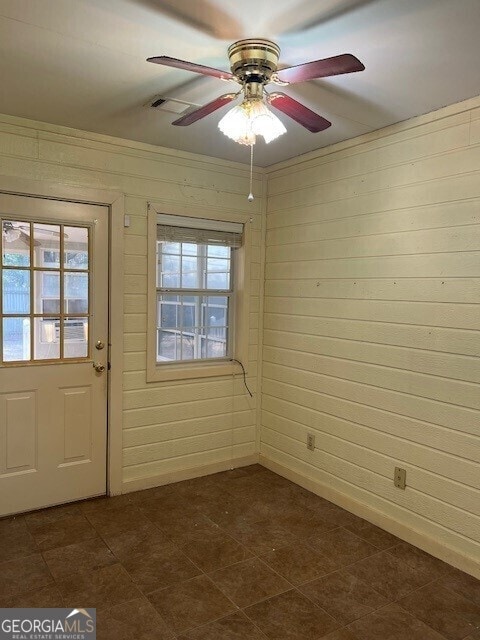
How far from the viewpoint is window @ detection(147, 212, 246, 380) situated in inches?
140

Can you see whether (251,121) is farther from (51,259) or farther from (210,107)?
(51,259)

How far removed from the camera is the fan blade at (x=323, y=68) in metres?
1.61

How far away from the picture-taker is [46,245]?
304 centimetres

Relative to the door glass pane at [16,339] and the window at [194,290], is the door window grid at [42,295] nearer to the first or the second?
the door glass pane at [16,339]

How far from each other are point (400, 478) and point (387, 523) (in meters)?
0.32

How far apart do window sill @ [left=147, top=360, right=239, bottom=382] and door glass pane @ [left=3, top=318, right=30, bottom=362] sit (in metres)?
0.85

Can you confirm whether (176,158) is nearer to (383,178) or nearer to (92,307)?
(92,307)

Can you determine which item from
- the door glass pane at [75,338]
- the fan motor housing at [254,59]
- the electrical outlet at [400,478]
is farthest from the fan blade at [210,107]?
the electrical outlet at [400,478]

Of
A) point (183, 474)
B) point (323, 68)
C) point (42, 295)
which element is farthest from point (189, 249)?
point (323, 68)

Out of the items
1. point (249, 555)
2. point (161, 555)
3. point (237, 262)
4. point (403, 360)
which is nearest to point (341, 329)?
point (403, 360)

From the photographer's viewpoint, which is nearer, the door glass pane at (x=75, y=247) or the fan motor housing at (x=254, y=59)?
the fan motor housing at (x=254, y=59)

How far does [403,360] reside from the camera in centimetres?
282

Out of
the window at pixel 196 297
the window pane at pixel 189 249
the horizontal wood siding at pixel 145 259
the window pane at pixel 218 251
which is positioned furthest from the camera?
the window pane at pixel 218 251

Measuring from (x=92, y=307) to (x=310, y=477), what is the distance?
2.02 m
